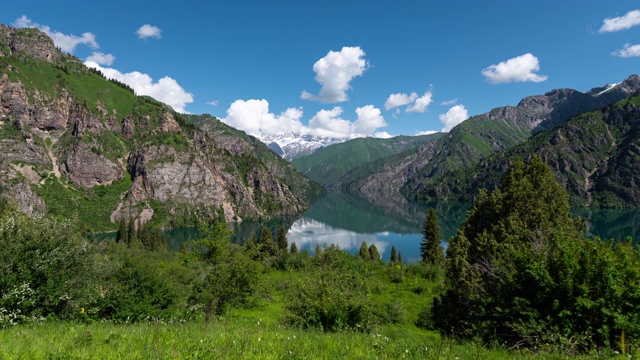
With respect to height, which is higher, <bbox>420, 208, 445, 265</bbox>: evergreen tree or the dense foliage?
the dense foliage

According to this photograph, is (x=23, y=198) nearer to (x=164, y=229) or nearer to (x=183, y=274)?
(x=164, y=229)

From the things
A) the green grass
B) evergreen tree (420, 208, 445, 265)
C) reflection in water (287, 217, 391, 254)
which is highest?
the green grass

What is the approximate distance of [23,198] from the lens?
161500mm

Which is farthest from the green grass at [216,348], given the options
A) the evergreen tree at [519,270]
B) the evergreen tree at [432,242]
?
the evergreen tree at [432,242]

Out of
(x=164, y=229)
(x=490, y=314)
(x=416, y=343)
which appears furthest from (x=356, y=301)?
(x=164, y=229)

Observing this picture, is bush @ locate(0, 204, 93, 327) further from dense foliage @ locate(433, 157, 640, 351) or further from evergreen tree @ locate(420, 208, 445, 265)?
evergreen tree @ locate(420, 208, 445, 265)

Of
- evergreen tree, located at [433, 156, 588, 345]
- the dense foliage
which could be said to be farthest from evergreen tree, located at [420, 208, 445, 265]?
the dense foliage

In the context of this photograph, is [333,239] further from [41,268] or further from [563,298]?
[563,298]

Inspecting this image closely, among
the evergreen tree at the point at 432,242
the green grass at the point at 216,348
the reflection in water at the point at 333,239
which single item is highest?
the green grass at the point at 216,348

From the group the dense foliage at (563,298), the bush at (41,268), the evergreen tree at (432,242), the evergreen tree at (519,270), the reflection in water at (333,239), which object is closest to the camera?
the dense foliage at (563,298)

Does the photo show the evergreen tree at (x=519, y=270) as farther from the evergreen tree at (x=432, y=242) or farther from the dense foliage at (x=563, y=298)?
the evergreen tree at (x=432, y=242)

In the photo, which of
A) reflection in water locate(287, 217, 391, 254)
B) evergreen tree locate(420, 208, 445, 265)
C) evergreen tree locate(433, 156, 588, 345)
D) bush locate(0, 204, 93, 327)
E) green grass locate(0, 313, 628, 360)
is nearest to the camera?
green grass locate(0, 313, 628, 360)

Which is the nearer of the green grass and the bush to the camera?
the green grass

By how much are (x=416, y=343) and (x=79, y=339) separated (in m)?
8.42
